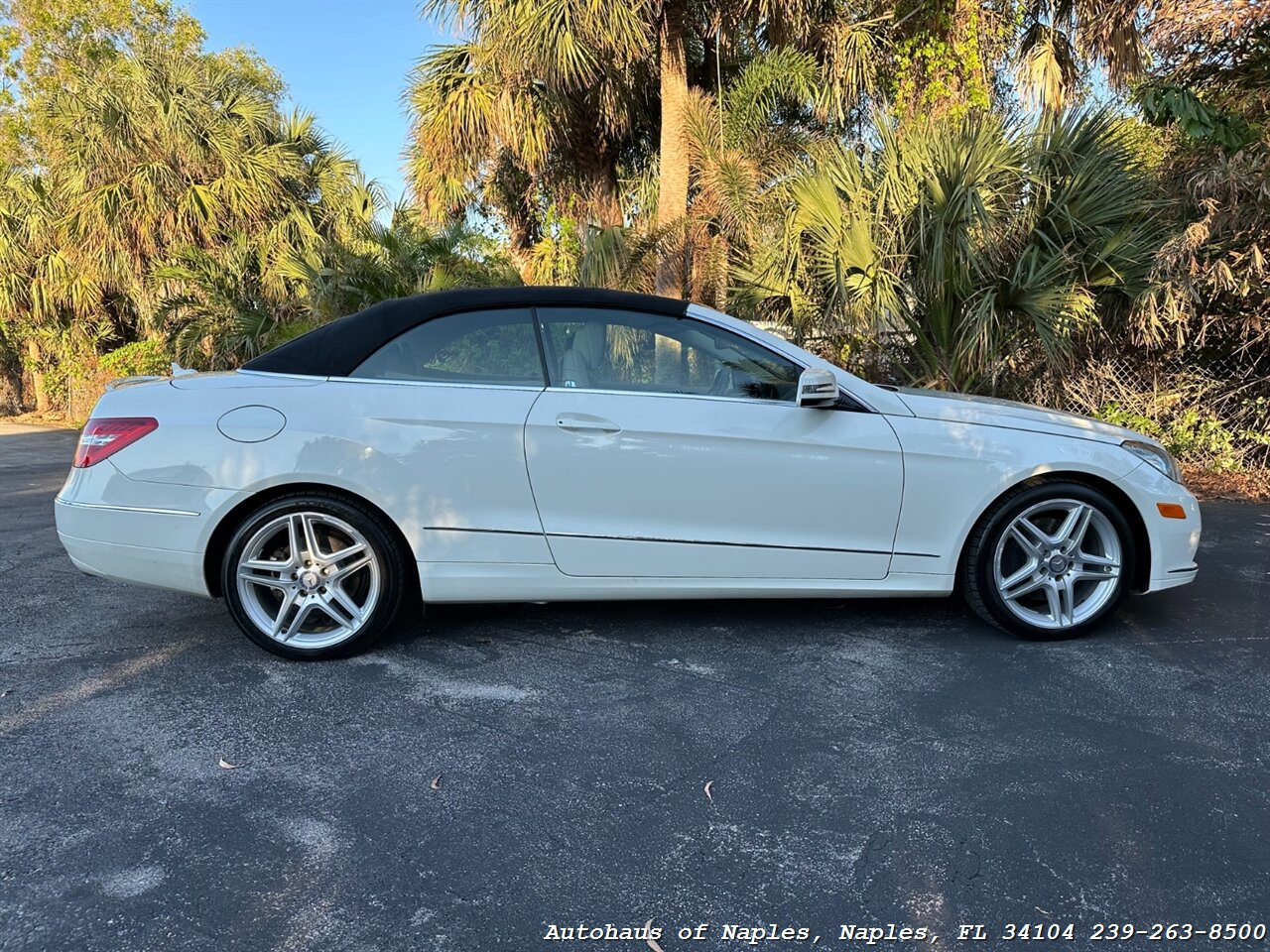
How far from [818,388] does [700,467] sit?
562mm

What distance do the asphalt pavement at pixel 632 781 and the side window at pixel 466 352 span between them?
116cm

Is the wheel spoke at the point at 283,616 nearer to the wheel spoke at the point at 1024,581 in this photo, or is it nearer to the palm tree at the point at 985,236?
the wheel spoke at the point at 1024,581

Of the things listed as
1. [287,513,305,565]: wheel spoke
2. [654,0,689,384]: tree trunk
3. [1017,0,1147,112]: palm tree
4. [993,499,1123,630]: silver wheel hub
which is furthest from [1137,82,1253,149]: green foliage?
[287,513,305,565]: wheel spoke

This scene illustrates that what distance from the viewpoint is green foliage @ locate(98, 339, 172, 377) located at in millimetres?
13680

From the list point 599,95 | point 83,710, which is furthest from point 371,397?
point 599,95

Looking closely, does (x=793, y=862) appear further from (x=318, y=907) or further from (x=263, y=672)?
(x=263, y=672)

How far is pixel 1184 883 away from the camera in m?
2.14

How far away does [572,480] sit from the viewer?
351 cm

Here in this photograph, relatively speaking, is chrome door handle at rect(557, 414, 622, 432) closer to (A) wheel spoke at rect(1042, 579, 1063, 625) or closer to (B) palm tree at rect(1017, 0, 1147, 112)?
(A) wheel spoke at rect(1042, 579, 1063, 625)

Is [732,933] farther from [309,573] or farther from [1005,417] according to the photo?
[1005,417]

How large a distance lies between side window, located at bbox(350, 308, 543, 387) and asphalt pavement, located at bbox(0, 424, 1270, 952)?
1161 mm

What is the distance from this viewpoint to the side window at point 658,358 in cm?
362

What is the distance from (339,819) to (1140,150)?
799 cm

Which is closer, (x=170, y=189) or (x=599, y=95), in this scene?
(x=599, y=95)
